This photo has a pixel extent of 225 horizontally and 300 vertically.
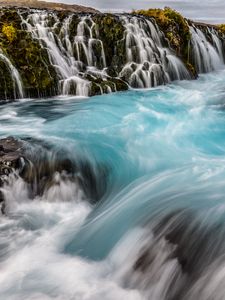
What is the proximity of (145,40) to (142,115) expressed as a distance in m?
5.20

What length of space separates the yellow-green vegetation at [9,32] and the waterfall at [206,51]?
862 cm

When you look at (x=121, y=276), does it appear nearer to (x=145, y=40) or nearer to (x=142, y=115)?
(x=142, y=115)

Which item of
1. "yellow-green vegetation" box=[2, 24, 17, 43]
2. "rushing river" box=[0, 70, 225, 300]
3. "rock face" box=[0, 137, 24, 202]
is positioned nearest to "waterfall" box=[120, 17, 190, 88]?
"yellow-green vegetation" box=[2, 24, 17, 43]

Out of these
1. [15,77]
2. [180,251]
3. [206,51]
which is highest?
[206,51]

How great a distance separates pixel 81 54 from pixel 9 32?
2.65 meters

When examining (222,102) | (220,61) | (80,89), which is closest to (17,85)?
(80,89)

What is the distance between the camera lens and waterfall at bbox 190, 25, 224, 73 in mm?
18583

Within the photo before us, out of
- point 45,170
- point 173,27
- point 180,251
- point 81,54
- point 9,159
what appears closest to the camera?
point 180,251

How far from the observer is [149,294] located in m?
4.16

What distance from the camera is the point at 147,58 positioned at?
14.9 m

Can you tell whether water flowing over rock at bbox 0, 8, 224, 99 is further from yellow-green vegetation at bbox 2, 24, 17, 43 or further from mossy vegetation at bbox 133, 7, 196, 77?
mossy vegetation at bbox 133, 7, 196, 77

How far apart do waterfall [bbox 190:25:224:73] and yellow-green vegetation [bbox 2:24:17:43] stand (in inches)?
339

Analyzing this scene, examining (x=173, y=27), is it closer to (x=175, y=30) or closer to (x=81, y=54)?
(x=175, y=30)

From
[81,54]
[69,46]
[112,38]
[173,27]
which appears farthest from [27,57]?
[173,27]
